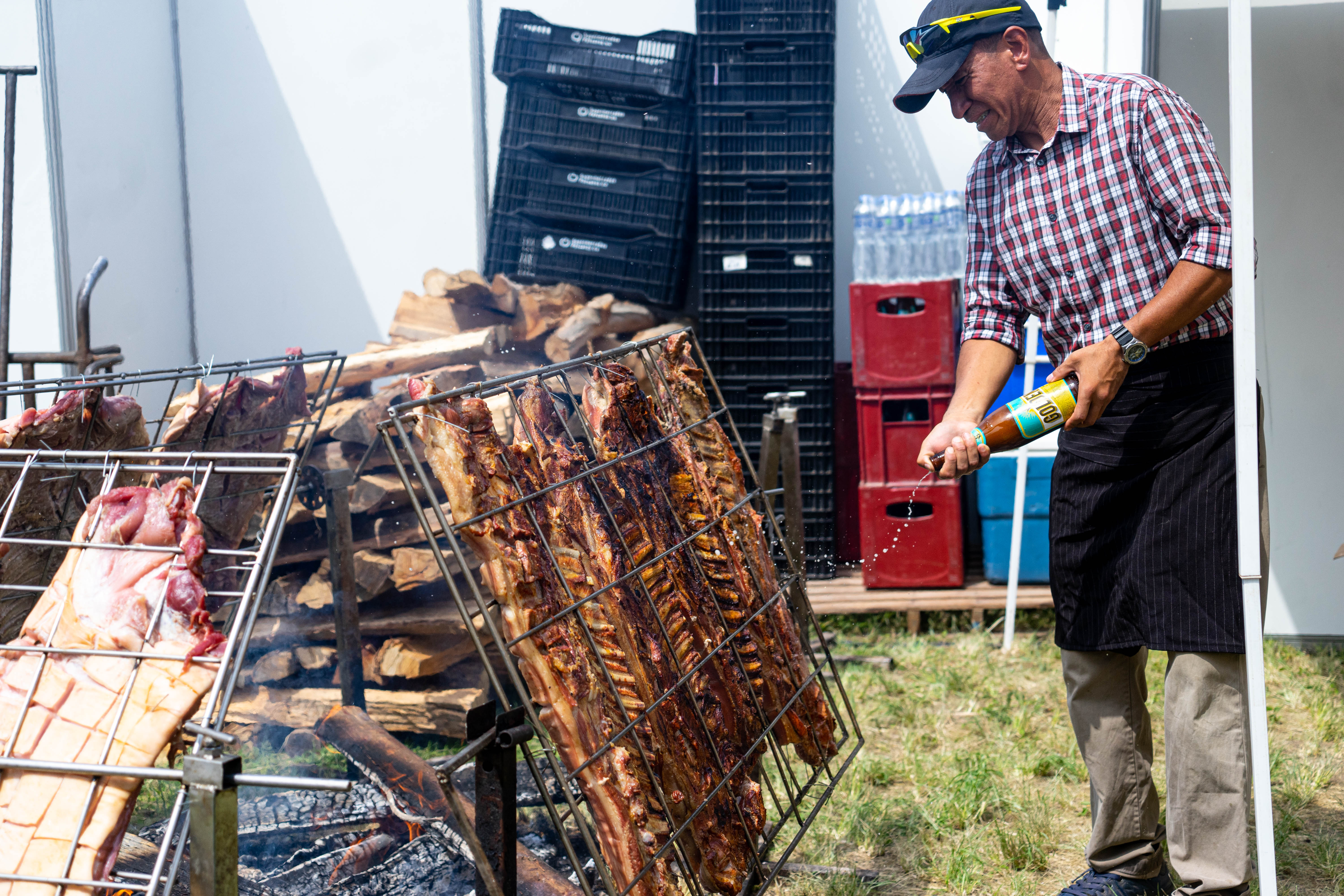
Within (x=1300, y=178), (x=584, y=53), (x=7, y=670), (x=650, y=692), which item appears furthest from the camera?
(x=584, y=53)

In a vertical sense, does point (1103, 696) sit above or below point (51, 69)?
below

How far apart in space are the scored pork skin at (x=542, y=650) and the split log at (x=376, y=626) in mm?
2380

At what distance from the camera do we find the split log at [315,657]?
172 inches

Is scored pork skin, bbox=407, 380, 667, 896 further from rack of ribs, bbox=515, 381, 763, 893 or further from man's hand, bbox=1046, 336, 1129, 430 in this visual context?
man's hand, bbox=1046, 336, 1129, 430

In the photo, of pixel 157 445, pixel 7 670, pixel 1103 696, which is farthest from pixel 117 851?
pixel 1103 696

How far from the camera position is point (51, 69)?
4.75 metres

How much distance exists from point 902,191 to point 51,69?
14.9ft

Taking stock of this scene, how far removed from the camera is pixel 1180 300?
2346mm

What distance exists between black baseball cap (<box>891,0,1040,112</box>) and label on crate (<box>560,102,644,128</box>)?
10.6ft

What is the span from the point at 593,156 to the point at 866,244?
161cm

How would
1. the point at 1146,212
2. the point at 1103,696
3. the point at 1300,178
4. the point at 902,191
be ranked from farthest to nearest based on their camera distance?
the point at 902,191
the point at 1300,178
the point at 1103,696
the point at 1146,212

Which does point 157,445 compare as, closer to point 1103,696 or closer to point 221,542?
point 221,542

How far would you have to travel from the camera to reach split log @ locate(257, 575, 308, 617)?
442cm

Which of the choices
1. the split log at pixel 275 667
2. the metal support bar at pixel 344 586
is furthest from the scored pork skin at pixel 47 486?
the split log at pixel 275 667
